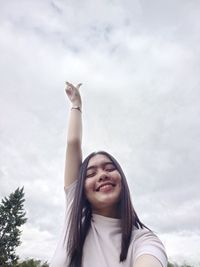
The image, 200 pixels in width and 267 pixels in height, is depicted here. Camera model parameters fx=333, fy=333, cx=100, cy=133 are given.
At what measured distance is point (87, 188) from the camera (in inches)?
85.4

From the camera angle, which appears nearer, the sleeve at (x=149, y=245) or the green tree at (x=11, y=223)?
the sleeve at (x=149, y=245)

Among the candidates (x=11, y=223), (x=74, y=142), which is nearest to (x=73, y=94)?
(x=74, y=142)

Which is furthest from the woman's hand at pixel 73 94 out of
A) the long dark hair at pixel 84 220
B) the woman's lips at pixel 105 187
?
the woman's lips at pixel 105 187

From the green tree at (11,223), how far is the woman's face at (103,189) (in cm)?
3305

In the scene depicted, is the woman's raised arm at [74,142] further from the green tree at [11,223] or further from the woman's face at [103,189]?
the green tree at [11,223]

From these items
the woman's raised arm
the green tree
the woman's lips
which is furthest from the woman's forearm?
the green tree

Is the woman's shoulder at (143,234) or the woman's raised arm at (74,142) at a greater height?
the woman's raised arm at (74,142)

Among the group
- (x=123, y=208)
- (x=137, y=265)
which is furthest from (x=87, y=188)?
(x=137, y=265)

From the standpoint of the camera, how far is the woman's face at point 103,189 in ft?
6.95

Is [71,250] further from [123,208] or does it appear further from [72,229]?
[123,208]

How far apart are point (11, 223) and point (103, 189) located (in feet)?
121

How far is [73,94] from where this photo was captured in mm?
2910

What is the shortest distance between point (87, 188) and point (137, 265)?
67 centimetres

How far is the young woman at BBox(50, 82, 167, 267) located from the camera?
188 centimetres
